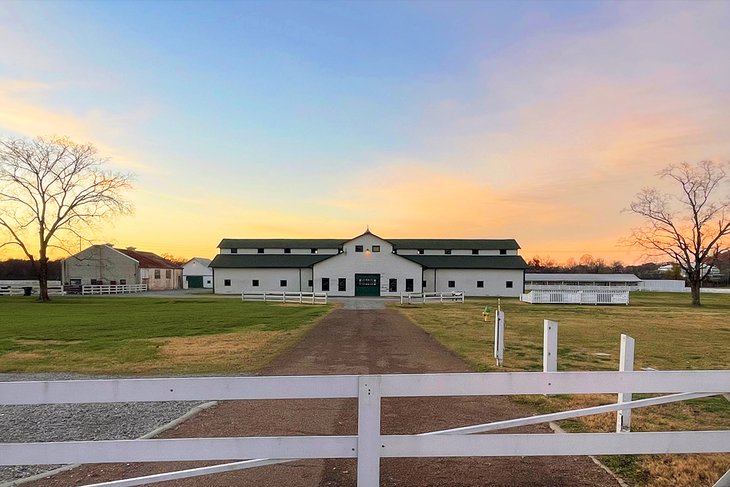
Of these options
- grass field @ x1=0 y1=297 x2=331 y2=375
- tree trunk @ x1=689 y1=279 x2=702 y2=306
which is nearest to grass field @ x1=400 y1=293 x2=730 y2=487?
grass field @ x1=0 y1=297 x2=331 y2=375

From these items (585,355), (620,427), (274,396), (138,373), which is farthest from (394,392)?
(585,355)

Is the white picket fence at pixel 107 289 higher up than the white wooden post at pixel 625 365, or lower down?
lower down

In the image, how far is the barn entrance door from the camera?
5175cm

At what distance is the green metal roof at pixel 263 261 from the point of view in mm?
56438

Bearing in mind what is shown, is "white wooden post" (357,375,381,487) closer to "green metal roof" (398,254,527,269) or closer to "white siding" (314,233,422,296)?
"white siding" (314,233,422,296)

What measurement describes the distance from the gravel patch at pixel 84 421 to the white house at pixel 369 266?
4409cm

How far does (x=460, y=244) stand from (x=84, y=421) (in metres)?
57.0

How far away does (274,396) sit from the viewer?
10.9 ft

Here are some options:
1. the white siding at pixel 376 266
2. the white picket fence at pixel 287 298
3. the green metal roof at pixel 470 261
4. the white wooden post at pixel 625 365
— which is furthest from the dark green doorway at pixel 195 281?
the white wooden post at pixel 625 365

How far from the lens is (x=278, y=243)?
61.1 metres

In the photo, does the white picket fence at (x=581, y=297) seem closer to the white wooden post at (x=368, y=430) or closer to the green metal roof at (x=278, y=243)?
the green metal roof at (x=278, y=243)

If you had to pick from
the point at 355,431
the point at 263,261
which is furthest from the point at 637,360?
the point at 263,261

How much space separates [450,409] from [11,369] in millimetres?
10786

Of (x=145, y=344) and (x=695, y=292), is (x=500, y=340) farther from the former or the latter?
(x=695, y=292)
